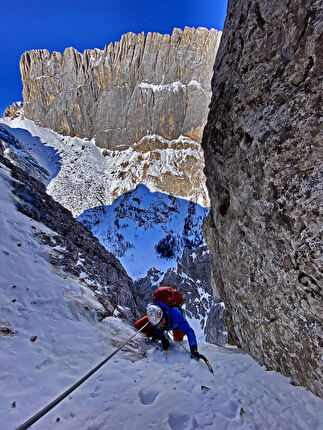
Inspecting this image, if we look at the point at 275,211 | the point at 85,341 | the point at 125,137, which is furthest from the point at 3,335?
the point at 125,137

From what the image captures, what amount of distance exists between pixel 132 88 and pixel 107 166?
896 inches

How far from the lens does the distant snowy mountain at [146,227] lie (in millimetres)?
38688

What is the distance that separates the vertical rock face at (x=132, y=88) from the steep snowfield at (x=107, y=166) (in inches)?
133

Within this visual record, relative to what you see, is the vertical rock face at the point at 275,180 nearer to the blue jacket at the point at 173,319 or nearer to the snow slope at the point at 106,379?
the snow slope at the point at 106,379

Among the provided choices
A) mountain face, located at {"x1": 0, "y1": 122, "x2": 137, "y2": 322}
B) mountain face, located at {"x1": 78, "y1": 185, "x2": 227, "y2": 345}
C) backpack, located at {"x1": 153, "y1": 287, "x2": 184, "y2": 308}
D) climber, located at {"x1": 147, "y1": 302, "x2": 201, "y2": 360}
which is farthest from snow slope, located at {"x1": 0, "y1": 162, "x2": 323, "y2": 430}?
mountain face, located at {"x1": 78, "y1": 185, "x2": 227, "y2": 345}

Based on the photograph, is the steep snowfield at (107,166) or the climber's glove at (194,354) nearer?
the climber's glove at (194,354)

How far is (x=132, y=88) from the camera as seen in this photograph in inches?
2346

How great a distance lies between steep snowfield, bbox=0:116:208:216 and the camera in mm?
49750

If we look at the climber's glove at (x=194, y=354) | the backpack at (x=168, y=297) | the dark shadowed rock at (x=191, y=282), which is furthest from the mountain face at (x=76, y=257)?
the dark shadowed rock at (x=191, y=282)

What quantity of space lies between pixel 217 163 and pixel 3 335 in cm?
523

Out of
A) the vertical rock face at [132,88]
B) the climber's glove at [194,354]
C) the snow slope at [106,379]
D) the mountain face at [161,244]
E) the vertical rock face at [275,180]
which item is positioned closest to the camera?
the snow slope at [106,379]

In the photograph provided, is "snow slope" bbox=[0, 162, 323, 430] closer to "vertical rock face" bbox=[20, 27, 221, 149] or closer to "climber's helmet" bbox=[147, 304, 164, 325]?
"climber's helmet" bbox=[147, 304, 164, 325]

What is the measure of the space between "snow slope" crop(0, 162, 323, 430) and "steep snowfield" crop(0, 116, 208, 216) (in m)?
45.2

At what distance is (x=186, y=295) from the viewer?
101 ft
